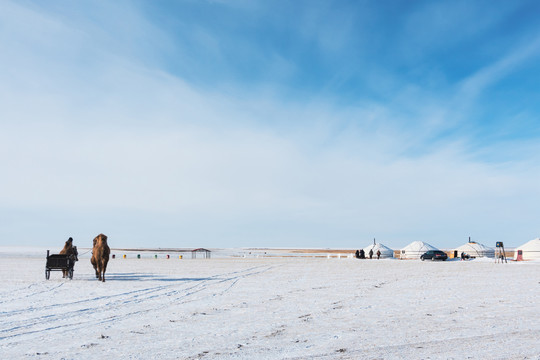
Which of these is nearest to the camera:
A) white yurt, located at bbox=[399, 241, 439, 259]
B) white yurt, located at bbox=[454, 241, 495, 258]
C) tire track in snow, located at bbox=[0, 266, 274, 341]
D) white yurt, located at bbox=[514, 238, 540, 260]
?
tire track in snow, located at bbox=[0, 266, 274, 341]

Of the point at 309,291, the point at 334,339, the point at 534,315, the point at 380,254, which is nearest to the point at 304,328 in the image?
the point at 334,339

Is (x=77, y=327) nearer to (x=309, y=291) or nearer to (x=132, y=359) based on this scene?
(x=132, y=359)

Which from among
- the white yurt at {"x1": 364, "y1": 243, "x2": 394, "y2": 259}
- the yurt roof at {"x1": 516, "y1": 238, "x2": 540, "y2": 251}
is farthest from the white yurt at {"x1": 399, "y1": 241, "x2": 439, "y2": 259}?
the yurt roof at {"x1": 516, "y1": 238, "x2": 540, "y2": 251}

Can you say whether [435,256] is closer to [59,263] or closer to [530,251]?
[530,251]

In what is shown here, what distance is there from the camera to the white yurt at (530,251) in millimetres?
56234

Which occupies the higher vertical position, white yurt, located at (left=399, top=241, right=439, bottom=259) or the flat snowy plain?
white yurt, located at (left=399, top=241, right=439, bottom=259)

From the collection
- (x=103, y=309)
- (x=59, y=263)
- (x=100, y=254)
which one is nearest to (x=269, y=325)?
(x=103, y=309)

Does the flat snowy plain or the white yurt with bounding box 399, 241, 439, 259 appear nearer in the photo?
the flat snowy plain

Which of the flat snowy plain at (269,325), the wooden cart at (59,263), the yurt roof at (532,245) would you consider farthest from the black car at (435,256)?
the wooden cart at (59,263)

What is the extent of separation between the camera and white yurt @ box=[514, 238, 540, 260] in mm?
56234

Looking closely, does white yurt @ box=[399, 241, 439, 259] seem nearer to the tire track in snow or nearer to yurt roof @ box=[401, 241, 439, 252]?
yurt roof @ box=[401, 241, 439, 252]

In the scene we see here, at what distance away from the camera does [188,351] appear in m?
6.56

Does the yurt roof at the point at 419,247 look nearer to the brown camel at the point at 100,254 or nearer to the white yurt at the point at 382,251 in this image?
the white yurt at the point at 382,251

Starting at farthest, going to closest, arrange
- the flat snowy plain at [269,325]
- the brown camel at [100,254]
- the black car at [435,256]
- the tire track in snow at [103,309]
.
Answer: the black car at [435,256], the brown camel at [100,254], the tire track in snow at [103,309], the flat snowy plain at [269,325]
